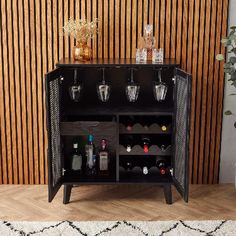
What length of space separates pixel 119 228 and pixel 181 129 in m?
0.96

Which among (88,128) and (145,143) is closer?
(88,128)

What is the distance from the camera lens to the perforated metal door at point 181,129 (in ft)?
12.8

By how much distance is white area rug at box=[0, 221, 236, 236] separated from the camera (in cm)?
386

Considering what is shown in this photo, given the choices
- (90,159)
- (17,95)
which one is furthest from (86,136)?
(17,95)

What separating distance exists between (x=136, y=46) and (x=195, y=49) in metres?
0.56

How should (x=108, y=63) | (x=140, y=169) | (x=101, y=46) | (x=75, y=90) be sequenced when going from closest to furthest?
1. (x=108, y=63)
2. (x=75, y=90)
3. (x=140, y=169)
4. (x=101, y=46)

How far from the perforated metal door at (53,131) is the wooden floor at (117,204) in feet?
0.91

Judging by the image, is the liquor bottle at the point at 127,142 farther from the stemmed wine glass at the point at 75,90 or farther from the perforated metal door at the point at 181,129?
the stemmed wine glass at the point at 75,90

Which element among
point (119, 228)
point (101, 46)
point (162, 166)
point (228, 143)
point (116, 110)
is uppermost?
point (101, 46)

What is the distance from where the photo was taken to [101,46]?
15.4 ft

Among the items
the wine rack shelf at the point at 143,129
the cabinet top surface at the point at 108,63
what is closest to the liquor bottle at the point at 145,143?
the wine rack shelf at the point at 143,129

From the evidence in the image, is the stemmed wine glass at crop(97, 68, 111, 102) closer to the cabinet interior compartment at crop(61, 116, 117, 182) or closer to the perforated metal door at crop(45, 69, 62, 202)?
the cabinet interior compartment at crop(61, 116, 117, 182)

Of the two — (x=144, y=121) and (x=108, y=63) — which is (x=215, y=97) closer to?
(x=144, y=121)

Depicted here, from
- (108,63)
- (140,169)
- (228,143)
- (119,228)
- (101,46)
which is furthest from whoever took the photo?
(228,143)
